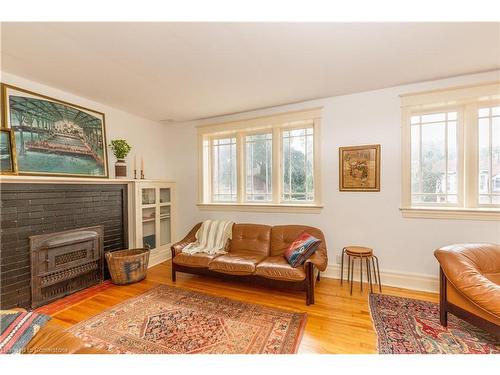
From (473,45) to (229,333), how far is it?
11.1 ft

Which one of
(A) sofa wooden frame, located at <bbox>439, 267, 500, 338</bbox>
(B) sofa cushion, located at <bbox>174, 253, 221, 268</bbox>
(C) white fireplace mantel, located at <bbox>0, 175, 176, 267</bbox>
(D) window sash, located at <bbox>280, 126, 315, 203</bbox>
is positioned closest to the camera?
(A) sofa wooden frame, located at <bbox>439, 267, 500, 338</bbox>

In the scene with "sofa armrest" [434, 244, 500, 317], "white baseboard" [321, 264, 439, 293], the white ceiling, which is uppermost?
the white ceiling

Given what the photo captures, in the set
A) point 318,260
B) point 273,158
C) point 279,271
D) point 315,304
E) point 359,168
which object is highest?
point 273,158

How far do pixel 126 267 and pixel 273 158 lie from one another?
2.66m

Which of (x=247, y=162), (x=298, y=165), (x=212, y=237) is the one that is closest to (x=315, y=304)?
(x=212, y=237)

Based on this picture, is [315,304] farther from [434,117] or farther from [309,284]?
[434,117]

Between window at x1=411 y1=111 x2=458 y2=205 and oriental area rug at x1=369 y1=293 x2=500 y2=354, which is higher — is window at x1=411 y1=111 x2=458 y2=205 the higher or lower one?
the higher one

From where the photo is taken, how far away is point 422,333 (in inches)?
80.1

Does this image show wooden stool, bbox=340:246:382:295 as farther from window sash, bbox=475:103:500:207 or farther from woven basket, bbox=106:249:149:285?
woven basket, bbox=106:249:149:285

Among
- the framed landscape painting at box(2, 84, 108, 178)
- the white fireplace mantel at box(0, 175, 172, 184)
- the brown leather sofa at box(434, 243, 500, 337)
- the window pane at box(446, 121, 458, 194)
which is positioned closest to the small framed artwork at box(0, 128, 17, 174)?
the framed landscape painting at box(2, 84, 108, 178)

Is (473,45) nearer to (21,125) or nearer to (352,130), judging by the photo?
(352,130)

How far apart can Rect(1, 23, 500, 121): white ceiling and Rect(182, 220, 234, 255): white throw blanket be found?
75.8 inches

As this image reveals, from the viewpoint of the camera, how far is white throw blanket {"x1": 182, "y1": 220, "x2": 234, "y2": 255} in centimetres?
345
